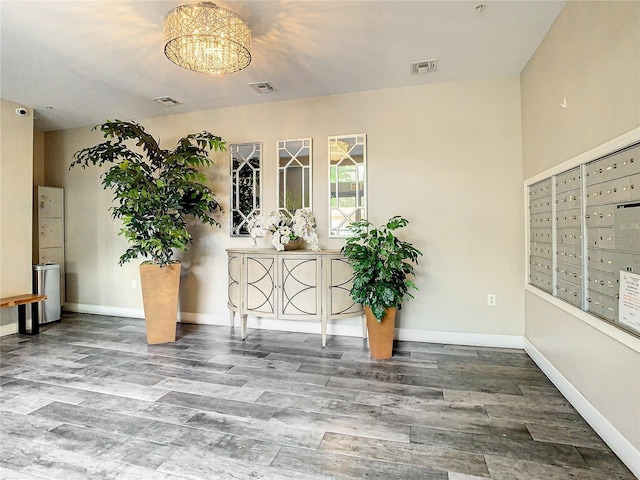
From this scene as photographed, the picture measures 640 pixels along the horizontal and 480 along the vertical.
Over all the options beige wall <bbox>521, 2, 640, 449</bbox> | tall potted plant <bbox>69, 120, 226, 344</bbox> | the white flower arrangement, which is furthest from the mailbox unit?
tall potted plant <bbox>69, 120, 226, 344</bbox>

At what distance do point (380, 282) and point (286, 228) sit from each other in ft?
3.71

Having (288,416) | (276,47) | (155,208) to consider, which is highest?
(276,47)

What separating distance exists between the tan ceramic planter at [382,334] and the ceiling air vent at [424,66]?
6.90ft

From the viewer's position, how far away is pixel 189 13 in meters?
1.97

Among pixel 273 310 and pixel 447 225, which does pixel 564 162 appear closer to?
pixel 447 225

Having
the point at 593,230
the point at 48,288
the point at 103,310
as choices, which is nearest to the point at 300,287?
the point at 593,230

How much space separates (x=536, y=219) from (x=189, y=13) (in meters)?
2.89

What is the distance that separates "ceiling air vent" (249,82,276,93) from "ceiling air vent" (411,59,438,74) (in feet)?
4.44

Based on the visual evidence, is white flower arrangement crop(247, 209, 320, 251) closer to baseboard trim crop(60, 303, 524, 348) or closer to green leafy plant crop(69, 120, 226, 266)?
green leafy plant crop(69, 120, 226, 266)

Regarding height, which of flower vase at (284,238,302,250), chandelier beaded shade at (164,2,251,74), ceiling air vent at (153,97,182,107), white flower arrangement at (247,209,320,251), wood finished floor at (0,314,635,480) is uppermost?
ceiling air vent at (153,97,182,107)

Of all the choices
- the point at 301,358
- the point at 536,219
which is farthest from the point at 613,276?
the point at 301,358

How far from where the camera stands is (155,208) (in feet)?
10.8

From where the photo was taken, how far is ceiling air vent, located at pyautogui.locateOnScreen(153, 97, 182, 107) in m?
3.65

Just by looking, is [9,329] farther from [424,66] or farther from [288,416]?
[424,66]
